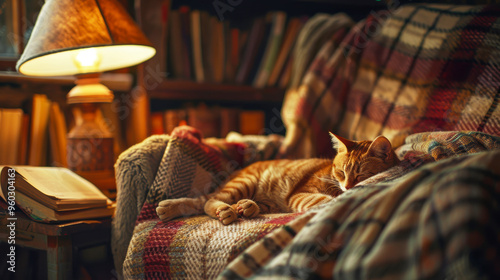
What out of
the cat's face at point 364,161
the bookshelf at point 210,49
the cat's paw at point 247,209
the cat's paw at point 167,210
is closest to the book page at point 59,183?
the cat's paw at point 167,210

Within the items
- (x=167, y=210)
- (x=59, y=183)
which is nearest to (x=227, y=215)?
(x=167, y=210)

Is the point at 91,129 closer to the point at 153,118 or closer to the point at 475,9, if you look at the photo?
the point at 153,118

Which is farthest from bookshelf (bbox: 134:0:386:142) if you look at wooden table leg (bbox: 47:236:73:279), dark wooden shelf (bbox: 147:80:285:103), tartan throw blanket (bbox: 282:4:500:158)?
wooden table leg (bbox: 47:236:73:279)

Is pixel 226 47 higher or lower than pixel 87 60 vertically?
higher

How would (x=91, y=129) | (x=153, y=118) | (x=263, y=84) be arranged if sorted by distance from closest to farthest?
(x=91, y=129) → (x=153, y=118) → (x=263, y=84)

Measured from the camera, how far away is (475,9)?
1.27 meters

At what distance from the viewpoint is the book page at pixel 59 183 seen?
108 cm

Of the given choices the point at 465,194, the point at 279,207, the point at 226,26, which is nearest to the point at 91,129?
the point at 279,207

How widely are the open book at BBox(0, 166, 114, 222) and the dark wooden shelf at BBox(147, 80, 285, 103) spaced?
2.51ft

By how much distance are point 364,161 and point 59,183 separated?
2.99 ft

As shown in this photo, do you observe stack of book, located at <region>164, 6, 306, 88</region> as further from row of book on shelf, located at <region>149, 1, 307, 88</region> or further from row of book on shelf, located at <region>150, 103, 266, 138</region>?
row of book on shelf, located at <region>150, 103, 266, 138</region>

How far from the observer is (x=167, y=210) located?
104cm

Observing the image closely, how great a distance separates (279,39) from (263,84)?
248mm

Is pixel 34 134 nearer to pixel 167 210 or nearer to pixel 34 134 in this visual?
pixel 34 134
